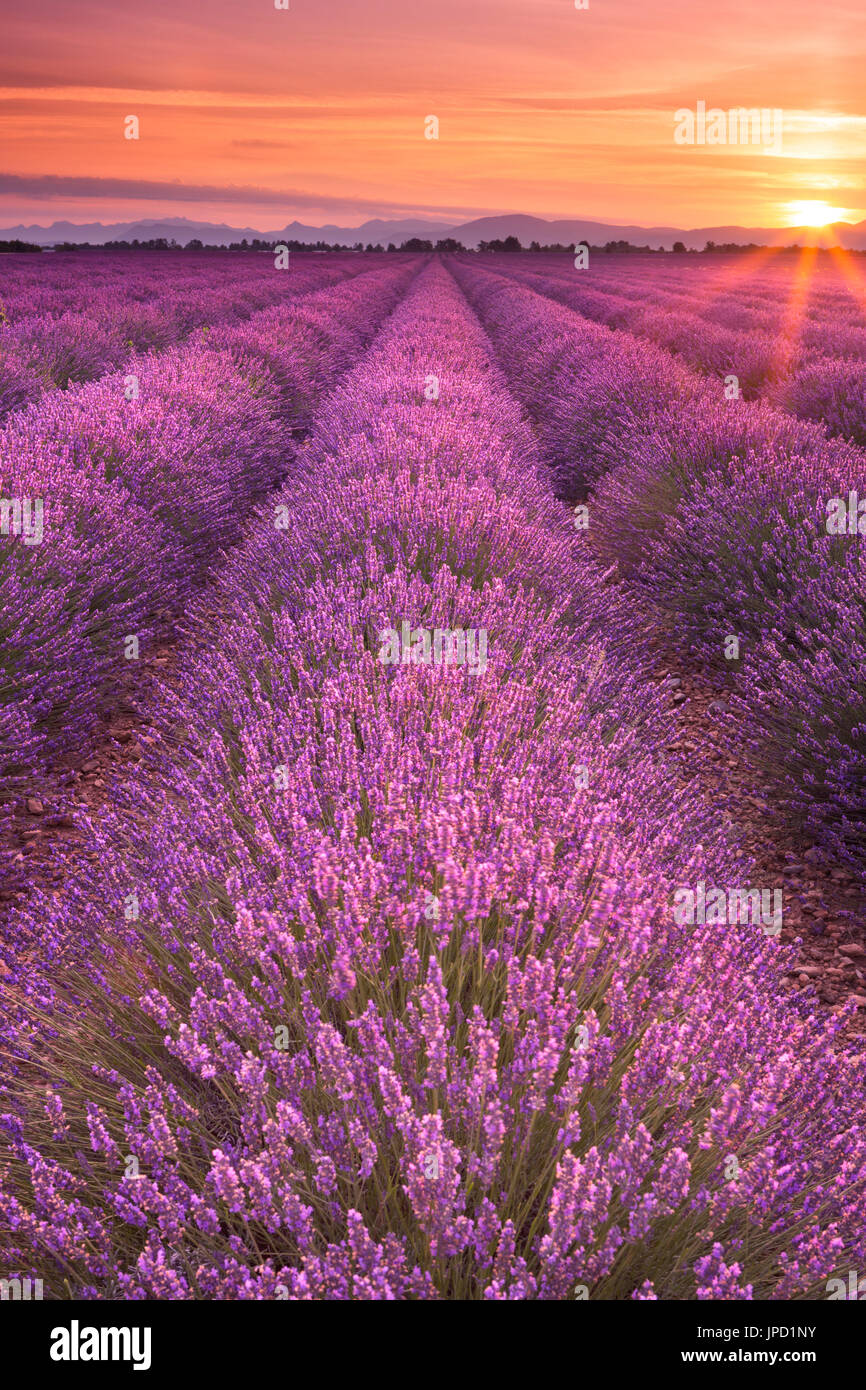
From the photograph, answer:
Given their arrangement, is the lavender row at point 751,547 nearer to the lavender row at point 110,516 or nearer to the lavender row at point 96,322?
the lavender row at point 110,516

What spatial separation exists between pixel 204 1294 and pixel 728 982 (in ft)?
3.35

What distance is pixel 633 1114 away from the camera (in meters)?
1.31

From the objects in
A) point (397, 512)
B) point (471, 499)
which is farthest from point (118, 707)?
point (471, 499)

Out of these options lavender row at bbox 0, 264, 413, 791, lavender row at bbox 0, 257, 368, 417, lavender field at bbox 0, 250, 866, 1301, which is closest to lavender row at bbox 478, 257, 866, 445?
lavender field at bbox 0, 250, 866, 1301

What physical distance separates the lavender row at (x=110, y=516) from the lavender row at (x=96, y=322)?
1.19 metres

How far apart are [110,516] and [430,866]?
11.6 ft

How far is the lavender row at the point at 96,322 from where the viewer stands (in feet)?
28.5

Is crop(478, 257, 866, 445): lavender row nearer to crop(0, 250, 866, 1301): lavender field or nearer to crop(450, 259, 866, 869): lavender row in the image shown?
crop(450, 259, 866, 869): lavender row

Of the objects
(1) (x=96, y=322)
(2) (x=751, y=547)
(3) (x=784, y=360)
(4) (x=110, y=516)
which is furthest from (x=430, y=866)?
(1) (x=96, y=322)

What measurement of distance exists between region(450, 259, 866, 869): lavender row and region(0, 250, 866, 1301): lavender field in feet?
0.11

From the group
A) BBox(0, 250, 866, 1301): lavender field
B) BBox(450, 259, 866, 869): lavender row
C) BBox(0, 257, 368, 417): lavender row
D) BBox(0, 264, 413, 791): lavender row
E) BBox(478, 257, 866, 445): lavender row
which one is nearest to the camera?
BBox(0, 250, 866, 1301): lavender field

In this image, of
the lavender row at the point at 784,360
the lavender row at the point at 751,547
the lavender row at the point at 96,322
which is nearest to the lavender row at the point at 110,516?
the lavender row at the point at 96,322

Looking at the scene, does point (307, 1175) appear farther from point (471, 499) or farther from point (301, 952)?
point (471, 499)

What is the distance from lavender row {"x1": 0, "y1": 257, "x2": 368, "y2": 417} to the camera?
8.68 metres
